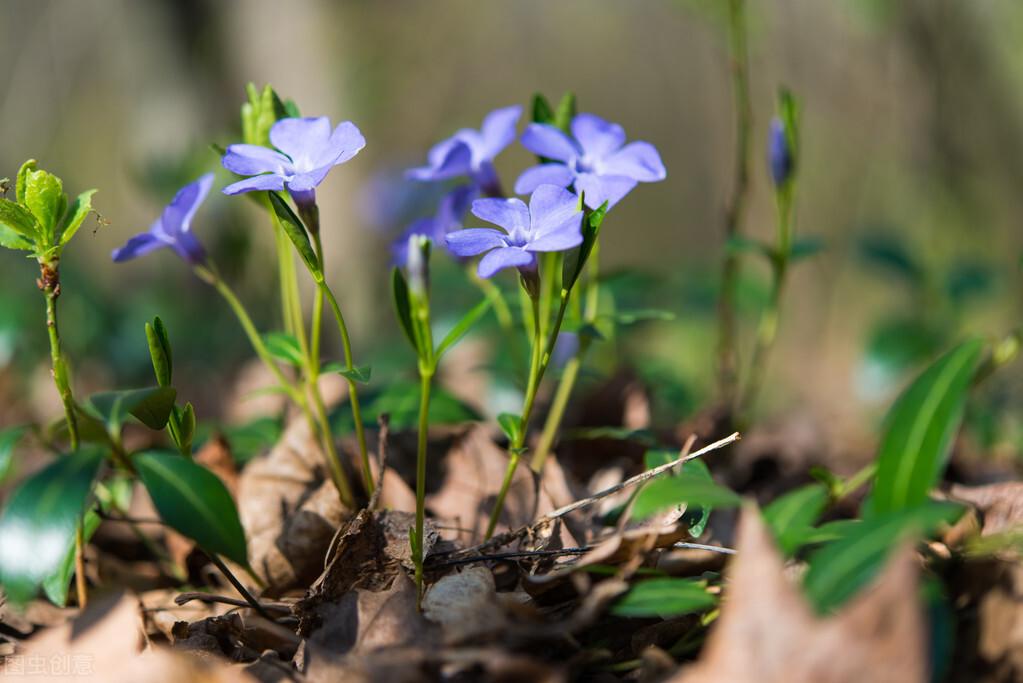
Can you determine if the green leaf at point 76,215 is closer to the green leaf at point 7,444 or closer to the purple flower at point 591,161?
the green leaf at point 7,444

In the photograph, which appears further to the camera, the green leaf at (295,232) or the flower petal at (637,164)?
the flower petal at (637,164)

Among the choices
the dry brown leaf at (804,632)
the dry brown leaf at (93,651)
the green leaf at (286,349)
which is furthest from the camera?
the green leaf at (286,349)

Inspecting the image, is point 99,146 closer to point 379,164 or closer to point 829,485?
point 379,164

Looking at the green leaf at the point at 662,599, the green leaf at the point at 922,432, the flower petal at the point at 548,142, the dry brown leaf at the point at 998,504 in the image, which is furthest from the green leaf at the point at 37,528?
the dry brown leaf at the point at 998,504

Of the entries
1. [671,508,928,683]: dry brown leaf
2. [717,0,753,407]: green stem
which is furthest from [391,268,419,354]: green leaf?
[717,0,753,407]: green stem

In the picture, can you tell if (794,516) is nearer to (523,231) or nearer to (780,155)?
(523,231)

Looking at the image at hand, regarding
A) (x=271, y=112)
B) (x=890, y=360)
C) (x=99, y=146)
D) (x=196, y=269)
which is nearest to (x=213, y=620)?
(x=196, y=269)
